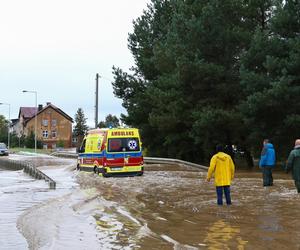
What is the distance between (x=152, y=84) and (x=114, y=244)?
3576 cm

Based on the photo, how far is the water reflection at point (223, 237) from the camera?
28.2 ft

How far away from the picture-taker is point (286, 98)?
88.7 feet

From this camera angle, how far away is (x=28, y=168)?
100 ft

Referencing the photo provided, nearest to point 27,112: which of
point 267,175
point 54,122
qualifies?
point 54,122

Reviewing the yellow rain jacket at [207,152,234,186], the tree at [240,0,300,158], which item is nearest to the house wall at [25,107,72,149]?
the tree at [240,0,300,158]

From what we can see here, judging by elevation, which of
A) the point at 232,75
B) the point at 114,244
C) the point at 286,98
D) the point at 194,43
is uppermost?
the point at 194,43

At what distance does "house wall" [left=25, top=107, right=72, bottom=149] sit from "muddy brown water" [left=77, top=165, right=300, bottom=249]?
378ft

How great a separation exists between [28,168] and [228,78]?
14.0 meters

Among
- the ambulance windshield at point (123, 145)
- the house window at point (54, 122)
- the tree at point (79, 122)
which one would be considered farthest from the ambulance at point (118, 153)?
the tree at point (79, 122)

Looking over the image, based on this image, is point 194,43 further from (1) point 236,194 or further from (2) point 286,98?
(1) point 236,194

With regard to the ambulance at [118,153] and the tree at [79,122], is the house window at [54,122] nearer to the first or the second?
the tree at [79,122]

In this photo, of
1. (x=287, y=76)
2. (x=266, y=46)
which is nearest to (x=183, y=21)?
(x=266, y=46)

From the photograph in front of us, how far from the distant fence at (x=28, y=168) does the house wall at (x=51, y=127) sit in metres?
79.1

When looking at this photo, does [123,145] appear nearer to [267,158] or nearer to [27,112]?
[267,158]
